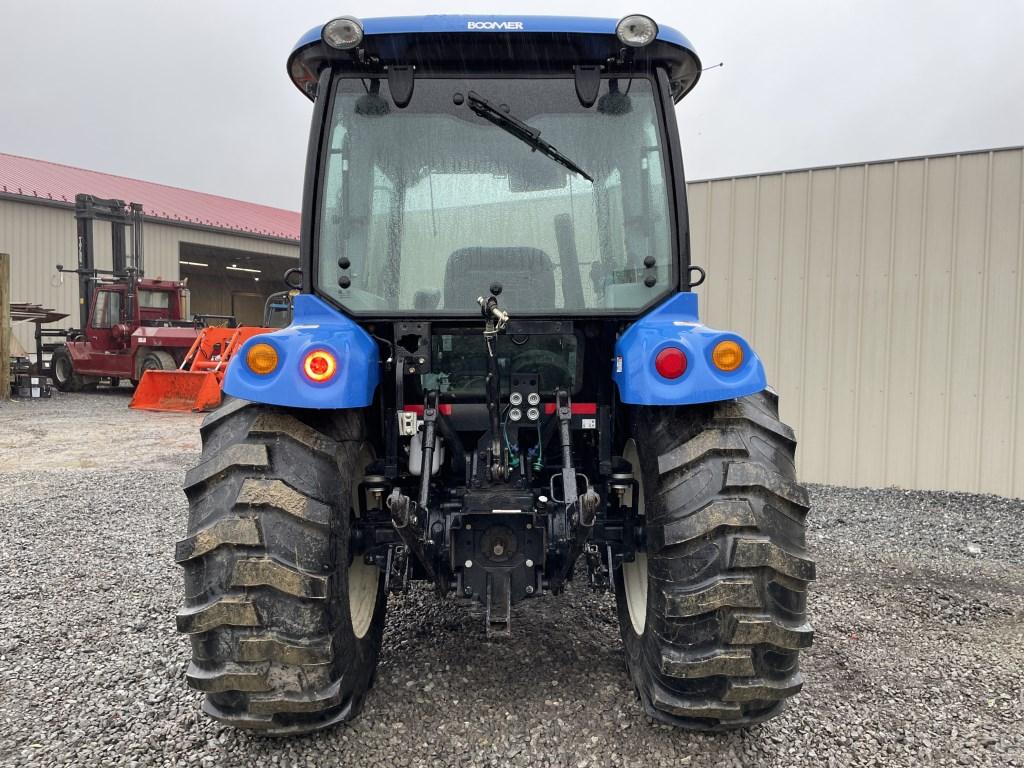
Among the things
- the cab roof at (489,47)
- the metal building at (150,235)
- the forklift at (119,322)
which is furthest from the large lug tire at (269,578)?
the metal building at (150,235)

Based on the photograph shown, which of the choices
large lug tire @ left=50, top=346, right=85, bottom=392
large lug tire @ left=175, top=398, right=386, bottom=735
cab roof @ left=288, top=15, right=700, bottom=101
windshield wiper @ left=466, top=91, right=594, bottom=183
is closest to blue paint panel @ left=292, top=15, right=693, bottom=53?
cab roof @ left=288, top=15, right=700, bottom=101

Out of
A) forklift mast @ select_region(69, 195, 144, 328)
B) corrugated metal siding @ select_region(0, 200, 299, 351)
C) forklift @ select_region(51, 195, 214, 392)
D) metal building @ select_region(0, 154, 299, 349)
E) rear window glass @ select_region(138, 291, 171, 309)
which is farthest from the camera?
metal building @ select_region(0, 154, 299, 349)

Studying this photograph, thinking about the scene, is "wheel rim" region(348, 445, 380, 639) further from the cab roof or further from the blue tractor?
the cab roof

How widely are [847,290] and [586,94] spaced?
437 centimetres

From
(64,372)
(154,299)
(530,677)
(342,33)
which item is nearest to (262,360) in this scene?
(342,33)

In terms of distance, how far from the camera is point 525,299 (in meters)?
2.50

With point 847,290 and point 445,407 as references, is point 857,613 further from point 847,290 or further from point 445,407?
point 847,290

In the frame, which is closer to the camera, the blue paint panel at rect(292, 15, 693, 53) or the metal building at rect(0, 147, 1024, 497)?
the blue paint panel at rect(292, 15, 693, 53)

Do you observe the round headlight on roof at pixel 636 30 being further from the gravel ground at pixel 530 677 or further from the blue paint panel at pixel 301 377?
the gravel ground at pixel 530 677

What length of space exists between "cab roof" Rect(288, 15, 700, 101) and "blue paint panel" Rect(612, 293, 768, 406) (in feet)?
3.28

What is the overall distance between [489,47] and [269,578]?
1844 millimetres

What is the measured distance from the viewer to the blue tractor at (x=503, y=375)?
205cm

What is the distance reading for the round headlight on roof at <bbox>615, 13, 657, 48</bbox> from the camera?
7.70ft

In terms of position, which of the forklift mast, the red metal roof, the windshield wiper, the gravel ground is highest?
the red metal roof
